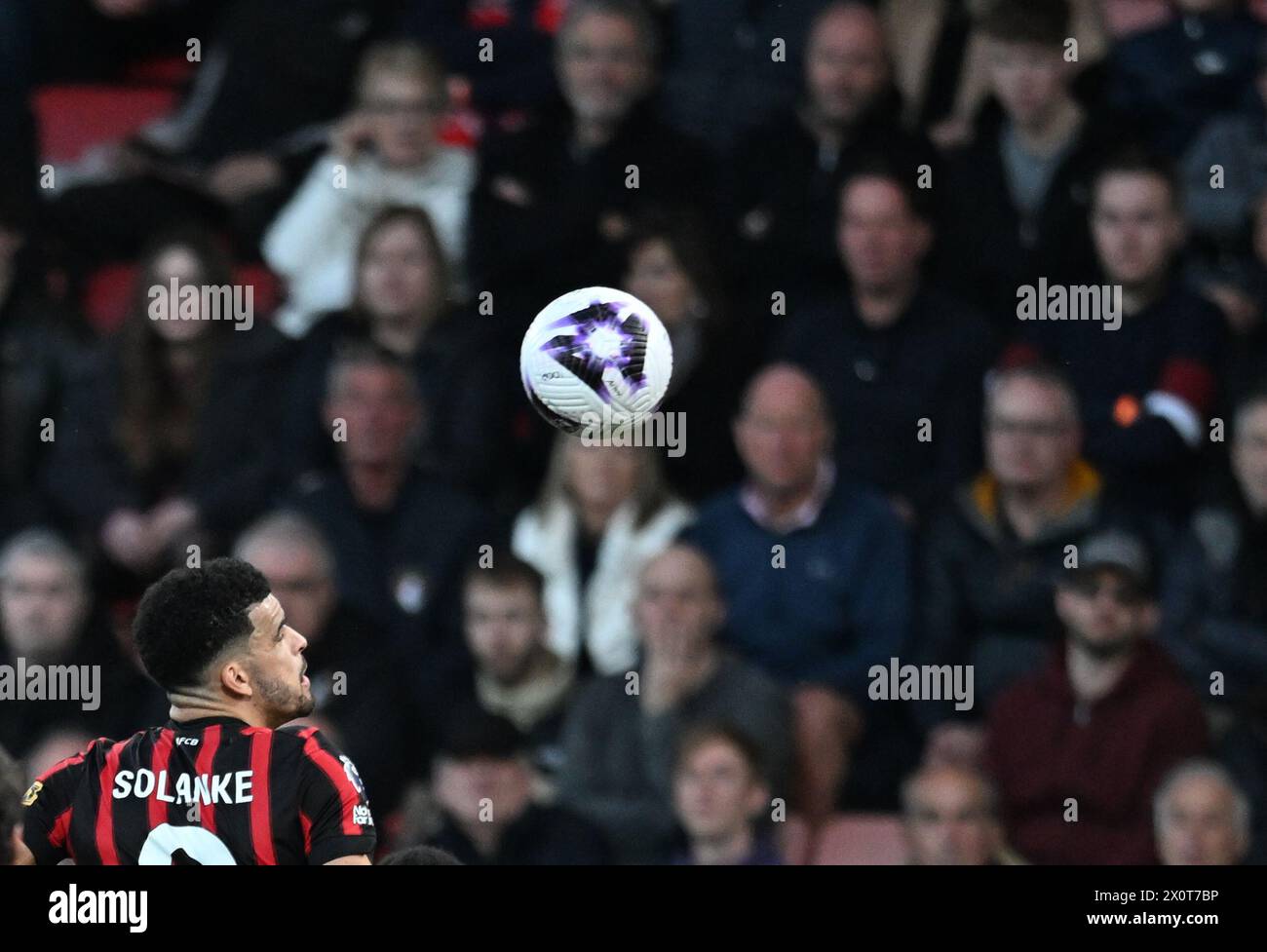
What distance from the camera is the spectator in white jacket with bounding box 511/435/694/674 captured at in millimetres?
7453

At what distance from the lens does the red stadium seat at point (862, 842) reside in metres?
7.04

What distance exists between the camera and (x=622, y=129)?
26.1 feet

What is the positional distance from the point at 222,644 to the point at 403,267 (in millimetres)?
4269

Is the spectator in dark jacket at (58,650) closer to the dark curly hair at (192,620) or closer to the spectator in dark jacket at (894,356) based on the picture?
the spectator in dark jacket at (894,356)

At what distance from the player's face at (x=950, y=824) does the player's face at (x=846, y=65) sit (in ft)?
7.53

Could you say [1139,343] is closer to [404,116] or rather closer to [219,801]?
[404,116]

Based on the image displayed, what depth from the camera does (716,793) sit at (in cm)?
704

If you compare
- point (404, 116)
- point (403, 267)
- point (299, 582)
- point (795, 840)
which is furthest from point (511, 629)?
point (404, 116)

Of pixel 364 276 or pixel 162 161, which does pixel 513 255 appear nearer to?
pixel 364 276

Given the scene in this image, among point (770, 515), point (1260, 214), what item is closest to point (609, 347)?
point (770, 515)

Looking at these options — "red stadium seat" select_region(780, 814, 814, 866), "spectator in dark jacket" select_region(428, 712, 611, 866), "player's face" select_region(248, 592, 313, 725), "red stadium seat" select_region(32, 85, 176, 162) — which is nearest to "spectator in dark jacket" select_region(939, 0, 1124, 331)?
"red stadium seat" select_region(780, 814, 814, 866)
